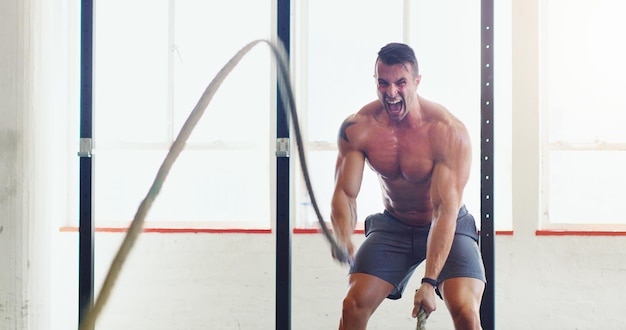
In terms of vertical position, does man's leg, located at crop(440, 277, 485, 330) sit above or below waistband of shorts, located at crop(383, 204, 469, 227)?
below

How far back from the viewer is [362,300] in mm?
1745

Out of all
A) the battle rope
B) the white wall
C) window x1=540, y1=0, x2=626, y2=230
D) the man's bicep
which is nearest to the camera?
the battle rope

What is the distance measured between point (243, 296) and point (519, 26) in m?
1.75

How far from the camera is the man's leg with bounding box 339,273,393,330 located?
68.6 inches

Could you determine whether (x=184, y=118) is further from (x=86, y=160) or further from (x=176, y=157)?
(x=176, y=157)

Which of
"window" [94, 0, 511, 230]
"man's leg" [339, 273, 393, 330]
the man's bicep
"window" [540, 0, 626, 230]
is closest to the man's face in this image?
the man's bicep

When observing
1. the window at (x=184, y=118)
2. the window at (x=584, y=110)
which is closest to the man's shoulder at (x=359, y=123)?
the window at (x=184, y=118)

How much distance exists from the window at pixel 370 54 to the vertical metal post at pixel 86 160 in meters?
0.83

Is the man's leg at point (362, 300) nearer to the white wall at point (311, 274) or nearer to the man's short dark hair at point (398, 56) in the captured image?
the man's short dark hair at point (398, 56)

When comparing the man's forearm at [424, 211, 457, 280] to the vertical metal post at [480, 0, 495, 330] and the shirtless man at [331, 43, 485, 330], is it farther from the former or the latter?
the vertical metal post at [480, 0, 495, 330]

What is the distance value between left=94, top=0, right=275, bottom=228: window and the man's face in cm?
107

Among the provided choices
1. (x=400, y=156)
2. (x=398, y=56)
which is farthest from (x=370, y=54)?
(x=400, y=156)

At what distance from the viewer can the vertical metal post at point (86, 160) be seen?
1.89 metres

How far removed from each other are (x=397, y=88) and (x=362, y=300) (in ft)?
2.12
